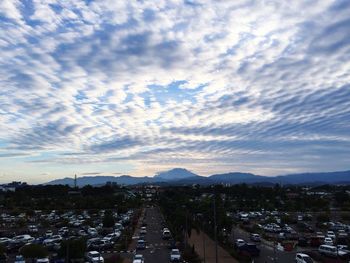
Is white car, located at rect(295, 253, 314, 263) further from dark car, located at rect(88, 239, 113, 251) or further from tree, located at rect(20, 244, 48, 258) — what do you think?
tree, located at rect(20, 244, 48, 258)

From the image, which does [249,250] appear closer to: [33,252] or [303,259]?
[303,259]

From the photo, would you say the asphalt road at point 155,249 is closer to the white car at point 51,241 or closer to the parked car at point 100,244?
the parked car at point 100,244

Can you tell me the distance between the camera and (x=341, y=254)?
3397 cm

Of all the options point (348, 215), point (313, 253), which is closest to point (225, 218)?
point (313, 253)

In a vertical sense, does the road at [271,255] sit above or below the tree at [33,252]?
below

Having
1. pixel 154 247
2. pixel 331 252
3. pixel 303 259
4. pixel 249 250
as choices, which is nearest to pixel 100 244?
pixel 154 247

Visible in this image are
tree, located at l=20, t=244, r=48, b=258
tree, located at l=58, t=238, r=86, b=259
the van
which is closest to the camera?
tree, located at l=58, t=238, r=86, b=259

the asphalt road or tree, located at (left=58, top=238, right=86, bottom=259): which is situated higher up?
tree, located at (left=58, top=238, right=86, bottom=259)

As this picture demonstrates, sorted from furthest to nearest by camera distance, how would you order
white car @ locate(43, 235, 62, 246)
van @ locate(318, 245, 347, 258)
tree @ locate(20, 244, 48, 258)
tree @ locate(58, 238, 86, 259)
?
white car @ locate(43, 235, 62, 246) < van @ locate(318, 245, 347, 258) < tree @ locate(20, 244, 48, 258) < tree @ locate(58, 238, 86, 259)

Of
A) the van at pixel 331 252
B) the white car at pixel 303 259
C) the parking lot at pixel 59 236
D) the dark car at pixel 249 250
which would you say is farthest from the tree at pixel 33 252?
the van at pixel 331 252

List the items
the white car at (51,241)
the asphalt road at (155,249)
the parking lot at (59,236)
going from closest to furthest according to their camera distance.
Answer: the parking lot at (59,236)
the asphalt road at (155,249)
the white car at (51,241)

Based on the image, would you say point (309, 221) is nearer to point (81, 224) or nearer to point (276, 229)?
point (276, 229)

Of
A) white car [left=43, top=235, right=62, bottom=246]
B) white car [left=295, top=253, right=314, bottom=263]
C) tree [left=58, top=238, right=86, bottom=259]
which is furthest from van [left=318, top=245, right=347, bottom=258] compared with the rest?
white car [left=43, top=235, right=62, bottom=246]

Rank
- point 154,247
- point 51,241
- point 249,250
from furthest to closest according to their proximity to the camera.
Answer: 1. point 51,241
2. point 154,247
3. point 249,250
